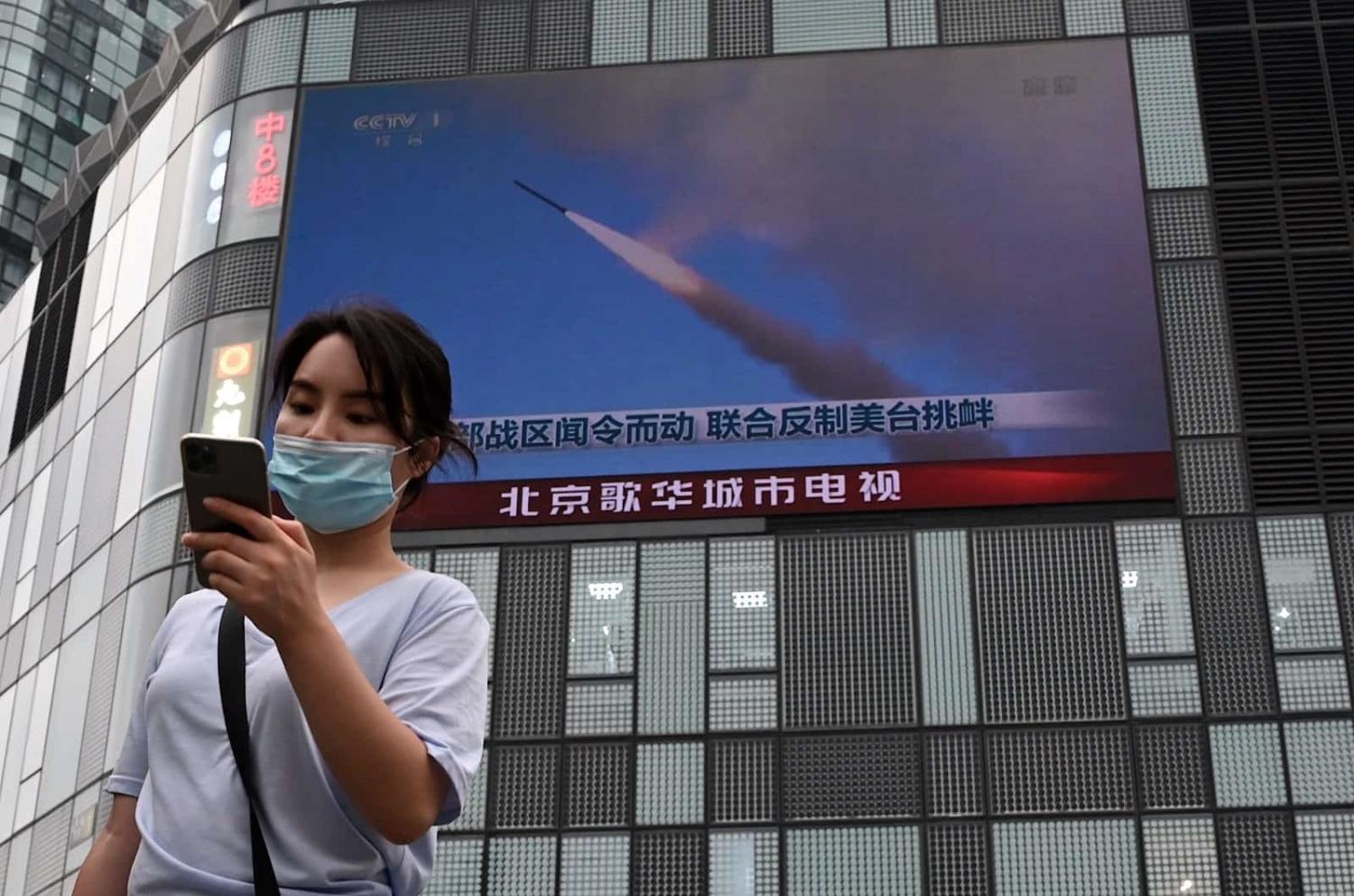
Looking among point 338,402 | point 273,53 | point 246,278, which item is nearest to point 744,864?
point 246,278

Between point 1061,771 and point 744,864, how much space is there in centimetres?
252

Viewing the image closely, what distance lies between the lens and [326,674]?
6.58ft

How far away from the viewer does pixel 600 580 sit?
14922mm

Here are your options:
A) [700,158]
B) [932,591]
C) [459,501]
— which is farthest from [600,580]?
[700,158]

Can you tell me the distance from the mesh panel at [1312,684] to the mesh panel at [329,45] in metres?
10.4

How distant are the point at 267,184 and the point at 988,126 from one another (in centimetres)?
686

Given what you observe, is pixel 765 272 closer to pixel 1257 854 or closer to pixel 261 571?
pixel 1257 854

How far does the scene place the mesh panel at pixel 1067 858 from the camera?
524 inches

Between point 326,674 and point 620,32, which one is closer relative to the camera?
point 326,674

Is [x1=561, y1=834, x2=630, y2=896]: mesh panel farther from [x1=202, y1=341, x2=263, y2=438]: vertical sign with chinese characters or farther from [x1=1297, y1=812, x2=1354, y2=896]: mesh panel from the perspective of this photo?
[x1=1297, y1=812, x2=1354, y2=896]: mesh panel

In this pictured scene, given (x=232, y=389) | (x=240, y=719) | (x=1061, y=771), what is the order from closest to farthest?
(x=240, y=719), (x=1061, y=771), (x=232, y=389)

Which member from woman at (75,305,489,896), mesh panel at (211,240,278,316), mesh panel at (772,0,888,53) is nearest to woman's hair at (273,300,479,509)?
woman at (75,305,489,896)

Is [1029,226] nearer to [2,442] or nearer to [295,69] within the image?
[295,69]

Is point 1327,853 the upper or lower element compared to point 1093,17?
lower
